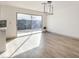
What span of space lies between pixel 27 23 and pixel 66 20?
11.5 feet

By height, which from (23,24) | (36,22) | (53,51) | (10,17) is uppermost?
(10,17)

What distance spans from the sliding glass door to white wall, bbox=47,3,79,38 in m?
1.53

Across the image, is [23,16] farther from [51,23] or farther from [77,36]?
[77,36]

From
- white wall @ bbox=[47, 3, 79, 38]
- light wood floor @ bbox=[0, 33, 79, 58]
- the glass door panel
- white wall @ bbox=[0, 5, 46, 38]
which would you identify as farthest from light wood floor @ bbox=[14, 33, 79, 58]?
the glass door panel

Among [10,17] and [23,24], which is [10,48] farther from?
[23,24]

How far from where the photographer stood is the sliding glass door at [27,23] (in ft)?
24.7

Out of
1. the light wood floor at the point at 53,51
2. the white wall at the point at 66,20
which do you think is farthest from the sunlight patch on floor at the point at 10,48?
the white wall at the point at 66,20

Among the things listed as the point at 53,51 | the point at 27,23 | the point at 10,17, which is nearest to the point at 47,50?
the point at 53,51

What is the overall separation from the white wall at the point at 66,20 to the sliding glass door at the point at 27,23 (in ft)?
5.03

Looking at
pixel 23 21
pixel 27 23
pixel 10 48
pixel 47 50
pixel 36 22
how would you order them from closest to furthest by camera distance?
pixel 47 50 < pixel 10 48 < pixel 23 21 < pixel 27 23 < pixel 36 22

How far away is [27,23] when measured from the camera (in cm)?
835

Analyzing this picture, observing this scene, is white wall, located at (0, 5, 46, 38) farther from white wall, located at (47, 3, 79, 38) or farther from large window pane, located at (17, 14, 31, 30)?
white wall, located at (47, 3, 79, 38)

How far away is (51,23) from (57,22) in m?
1.12

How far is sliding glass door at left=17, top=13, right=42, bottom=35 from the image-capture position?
7.52m
